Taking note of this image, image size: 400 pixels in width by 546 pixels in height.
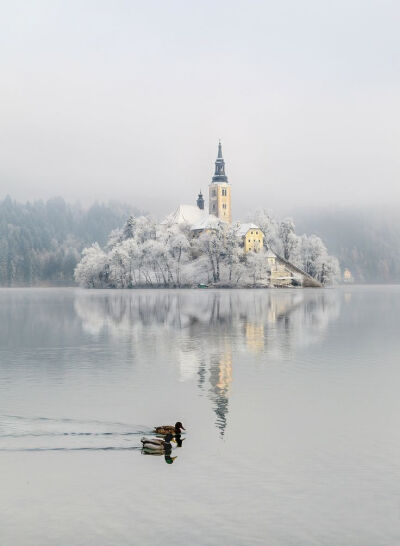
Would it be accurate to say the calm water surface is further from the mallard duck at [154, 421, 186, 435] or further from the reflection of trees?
the mallard duck at [154, 421, 186, 435]

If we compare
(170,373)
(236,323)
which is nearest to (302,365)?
(170,373)

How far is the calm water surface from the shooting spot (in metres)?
14.7

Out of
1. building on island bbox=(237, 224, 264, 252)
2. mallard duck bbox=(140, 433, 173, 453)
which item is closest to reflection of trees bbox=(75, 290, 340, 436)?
mallard duck bbox=(140, 433, 173, 453)

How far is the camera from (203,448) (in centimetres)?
2048

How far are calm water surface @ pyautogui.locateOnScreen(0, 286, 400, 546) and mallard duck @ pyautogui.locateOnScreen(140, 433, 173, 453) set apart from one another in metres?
0.36

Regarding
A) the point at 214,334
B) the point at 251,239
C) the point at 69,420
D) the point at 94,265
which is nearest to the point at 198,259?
the point at 251,239

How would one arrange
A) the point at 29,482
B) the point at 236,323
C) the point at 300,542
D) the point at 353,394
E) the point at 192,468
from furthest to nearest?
the point at 236,323 < the point at 353,394 < the point at 192,468 < the point at 29,482 < the point at 300,542

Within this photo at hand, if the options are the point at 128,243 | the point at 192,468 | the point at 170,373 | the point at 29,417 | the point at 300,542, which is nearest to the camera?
the point at 300,542

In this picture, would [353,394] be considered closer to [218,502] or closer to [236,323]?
[218,502]

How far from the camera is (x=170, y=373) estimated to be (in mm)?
34656

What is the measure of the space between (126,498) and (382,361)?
2707 centimetres

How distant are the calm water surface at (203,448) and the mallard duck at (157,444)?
357 mm

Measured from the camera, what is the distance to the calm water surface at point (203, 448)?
579 inches

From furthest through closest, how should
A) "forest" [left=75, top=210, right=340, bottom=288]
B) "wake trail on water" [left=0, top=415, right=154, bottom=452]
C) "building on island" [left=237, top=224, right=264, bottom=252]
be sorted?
"building on island" [left=237, top=224, right=264, bottom=252], "forest" [left=75, top=210, right=340, bottom=288], "wake trail on water" [left=0, top=415, right=154, bottom=452]
